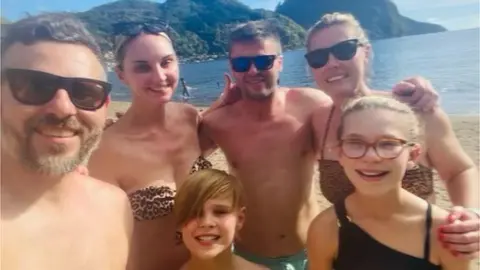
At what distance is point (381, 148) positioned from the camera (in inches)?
72.8

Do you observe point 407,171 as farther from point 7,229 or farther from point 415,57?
point 415,57

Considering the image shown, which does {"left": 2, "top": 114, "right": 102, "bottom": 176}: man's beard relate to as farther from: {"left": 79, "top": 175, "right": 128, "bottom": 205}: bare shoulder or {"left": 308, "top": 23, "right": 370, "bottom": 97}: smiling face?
{"left": 308, "top": 23, "right": 370, "bottom": 97}: smiling face

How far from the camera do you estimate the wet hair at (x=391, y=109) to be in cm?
189

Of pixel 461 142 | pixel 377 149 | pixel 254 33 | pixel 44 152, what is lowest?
pixel 461 142

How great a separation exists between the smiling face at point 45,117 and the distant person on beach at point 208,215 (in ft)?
1.53

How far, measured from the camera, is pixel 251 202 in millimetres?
2420

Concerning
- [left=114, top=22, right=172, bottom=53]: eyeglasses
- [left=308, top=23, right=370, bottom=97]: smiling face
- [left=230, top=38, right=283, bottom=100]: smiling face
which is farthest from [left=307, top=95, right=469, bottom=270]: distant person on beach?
[left=114, top=22, right=172, bottom=53]: eyeglasses

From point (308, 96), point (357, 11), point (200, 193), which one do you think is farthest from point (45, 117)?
point (357, 11)

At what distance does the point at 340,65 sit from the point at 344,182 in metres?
0.50

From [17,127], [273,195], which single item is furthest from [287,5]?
[17,127]

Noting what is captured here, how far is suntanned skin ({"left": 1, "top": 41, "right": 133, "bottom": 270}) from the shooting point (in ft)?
5.47

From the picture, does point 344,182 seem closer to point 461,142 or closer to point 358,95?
point 358,95

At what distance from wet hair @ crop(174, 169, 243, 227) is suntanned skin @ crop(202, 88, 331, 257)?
1.35ft

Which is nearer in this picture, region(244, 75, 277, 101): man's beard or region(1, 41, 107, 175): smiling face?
region(1, 41, 107, 175): smiling face
